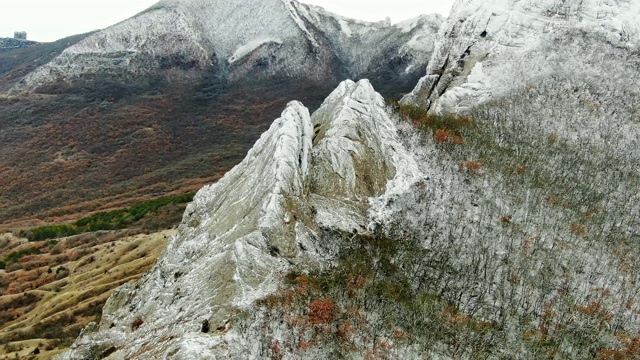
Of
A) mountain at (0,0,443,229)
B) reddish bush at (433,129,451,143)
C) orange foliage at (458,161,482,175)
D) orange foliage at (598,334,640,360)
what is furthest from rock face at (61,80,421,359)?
mountain at (0,0,443,229)

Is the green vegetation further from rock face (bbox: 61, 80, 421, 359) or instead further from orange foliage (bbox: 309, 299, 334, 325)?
orange foliage (bbox: 309, 299, 334, 325)

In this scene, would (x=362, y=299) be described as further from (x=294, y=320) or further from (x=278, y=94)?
(x=278, y=94)

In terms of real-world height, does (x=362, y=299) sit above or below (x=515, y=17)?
below

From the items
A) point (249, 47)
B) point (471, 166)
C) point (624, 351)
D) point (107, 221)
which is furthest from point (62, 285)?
point (249, 47)

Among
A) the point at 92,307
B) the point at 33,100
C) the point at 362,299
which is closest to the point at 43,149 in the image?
the point at 33,100

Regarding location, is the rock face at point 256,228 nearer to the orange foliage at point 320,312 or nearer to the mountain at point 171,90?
the orange foliage at point 320,312

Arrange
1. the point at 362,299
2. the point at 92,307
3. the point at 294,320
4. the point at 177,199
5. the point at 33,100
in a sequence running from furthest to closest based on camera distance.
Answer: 1. the point at 33,100
2. the point at 177,199
3. the point at 92,307
4. the point at 362,299
5. the point at 294,320
